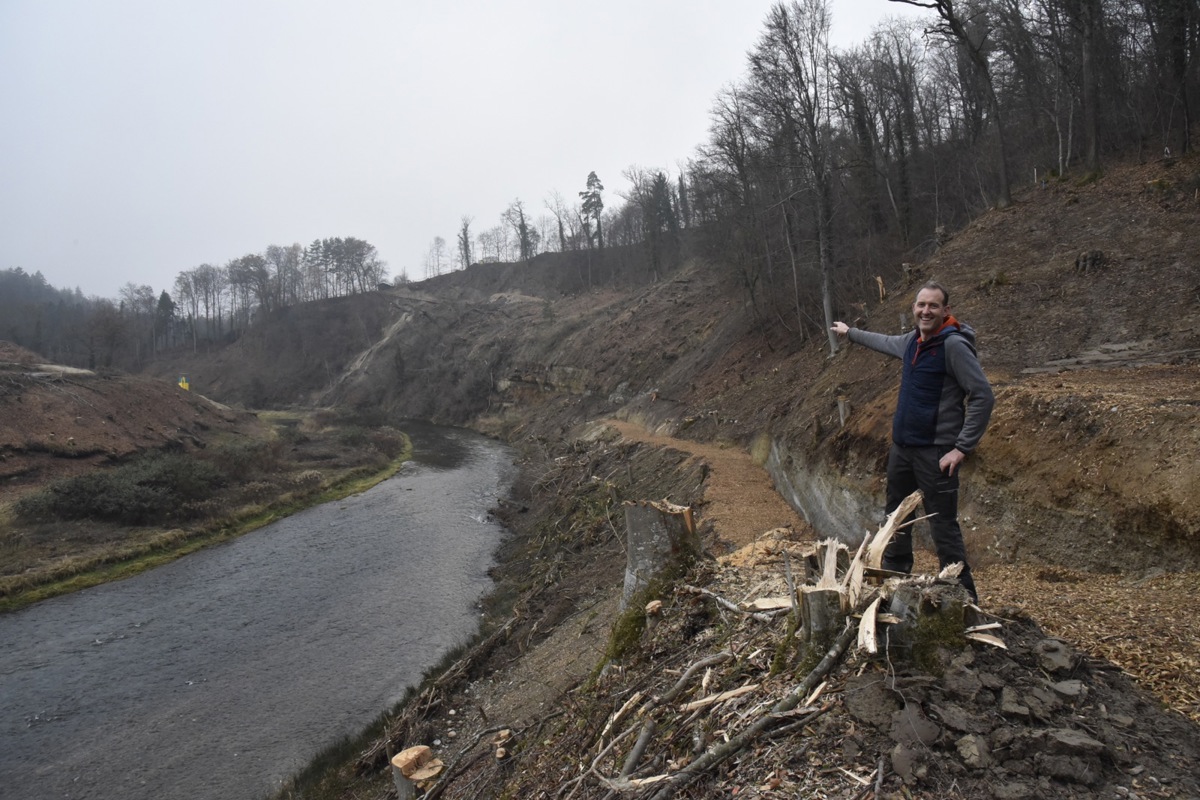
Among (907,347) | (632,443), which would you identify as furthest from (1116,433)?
(632,443)

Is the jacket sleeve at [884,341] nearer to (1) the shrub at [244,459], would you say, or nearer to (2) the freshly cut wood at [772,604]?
(2) the freshly cut wood at [772,604]

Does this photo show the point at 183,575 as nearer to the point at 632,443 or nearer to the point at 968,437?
the point at 632,443

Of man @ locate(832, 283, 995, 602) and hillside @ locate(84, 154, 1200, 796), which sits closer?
hillside @ locate(84, 154, 1200, 796)

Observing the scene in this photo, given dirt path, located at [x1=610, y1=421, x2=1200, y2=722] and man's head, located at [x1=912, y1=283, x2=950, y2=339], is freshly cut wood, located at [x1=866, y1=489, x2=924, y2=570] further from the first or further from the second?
man's head, located at [x1=912, y1=283, x2=950, y2=339]

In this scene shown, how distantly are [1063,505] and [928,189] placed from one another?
24432 millimetres

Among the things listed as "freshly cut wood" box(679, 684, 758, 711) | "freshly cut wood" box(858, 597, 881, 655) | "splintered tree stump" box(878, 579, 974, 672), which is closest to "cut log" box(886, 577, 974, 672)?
"splintered tree stump" box(878, 579, 974, 672)

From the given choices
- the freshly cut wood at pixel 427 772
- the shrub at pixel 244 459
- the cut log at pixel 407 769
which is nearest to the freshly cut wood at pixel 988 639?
the freshly cut wood at pixel 427 772

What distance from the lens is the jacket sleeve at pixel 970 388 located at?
13.2 feet

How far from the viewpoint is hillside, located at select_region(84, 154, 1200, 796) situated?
3.93m

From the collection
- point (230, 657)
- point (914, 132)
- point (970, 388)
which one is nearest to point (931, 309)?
point (970, 388)

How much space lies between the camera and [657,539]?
6.31 meters

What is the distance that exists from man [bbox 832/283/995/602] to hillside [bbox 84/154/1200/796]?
2.01ft

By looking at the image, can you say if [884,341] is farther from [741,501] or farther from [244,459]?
[244,459]

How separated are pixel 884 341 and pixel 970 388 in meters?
0.85
